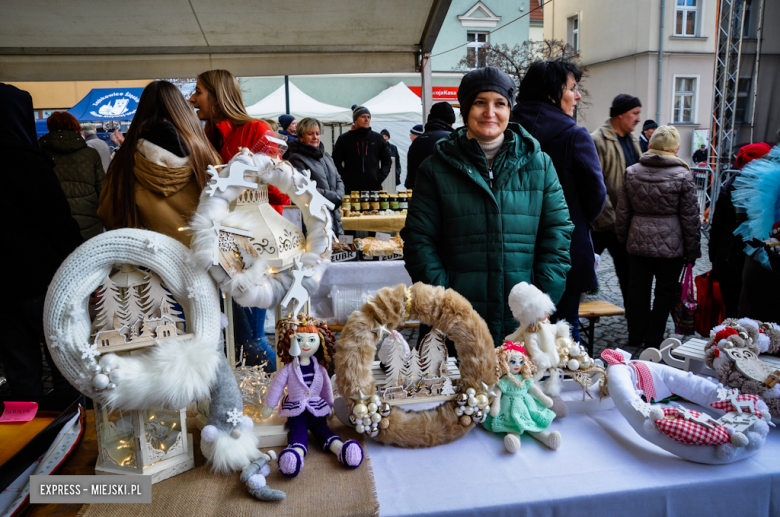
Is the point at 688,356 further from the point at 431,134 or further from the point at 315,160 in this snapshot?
the point at 315,160

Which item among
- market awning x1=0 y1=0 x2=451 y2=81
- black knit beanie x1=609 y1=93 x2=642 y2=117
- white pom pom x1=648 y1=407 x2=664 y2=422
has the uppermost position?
market awning x1=0 y1=0 x2=451 y2=81

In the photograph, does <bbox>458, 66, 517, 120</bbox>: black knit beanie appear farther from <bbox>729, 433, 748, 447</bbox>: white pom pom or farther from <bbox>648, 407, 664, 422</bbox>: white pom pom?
<bbox>729, 433, 748, 447</bbox>: white pom pom

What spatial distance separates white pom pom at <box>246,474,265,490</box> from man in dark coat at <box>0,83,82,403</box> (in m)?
1.54

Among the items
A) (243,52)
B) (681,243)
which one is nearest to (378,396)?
(681,243)

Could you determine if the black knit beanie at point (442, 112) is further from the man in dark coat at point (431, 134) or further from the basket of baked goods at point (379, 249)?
the basket of baked goods at point (379, 249)

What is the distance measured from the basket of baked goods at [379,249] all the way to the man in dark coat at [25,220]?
1973mm

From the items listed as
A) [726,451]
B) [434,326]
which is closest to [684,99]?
[726,451]

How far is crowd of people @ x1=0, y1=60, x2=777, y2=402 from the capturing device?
6.21ft

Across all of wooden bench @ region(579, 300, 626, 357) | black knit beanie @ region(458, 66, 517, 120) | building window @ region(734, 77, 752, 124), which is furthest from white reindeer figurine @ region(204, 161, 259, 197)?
building window @ region(734, 77, 752, 124)

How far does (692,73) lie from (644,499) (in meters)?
A: 17.7

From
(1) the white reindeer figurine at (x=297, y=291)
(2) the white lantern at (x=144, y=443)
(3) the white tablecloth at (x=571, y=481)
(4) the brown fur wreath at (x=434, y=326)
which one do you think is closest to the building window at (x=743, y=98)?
(3) the white tablecloth at (x=571, y=481)

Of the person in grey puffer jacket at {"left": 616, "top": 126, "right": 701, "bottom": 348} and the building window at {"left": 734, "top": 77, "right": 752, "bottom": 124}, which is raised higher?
the building window at {"left": 734, "top": 77, "right": 752, "bottom": 124}

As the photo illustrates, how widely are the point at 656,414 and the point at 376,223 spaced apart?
10.6 feet

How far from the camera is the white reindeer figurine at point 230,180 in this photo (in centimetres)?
132
